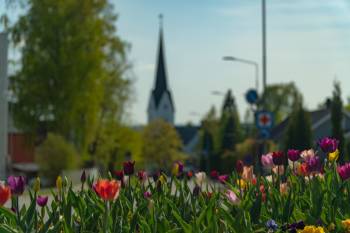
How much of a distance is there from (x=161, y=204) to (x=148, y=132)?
84456mm

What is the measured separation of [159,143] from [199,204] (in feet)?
274

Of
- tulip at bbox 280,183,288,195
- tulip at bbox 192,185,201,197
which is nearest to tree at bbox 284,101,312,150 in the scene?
tulip at bbox 280,183,288,195

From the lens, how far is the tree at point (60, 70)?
42.3 meters

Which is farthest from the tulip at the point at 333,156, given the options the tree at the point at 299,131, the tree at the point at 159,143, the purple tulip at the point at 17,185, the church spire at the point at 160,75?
the church spire at the point at 160,75

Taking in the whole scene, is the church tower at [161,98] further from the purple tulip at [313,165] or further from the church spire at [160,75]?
the purple tulip at [313,165]

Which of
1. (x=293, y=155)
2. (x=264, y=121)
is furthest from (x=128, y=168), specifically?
(x=264, y=121)

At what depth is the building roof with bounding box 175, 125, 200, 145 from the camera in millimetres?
146250

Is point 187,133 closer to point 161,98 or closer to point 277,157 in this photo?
point 161,98

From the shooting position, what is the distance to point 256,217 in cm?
461

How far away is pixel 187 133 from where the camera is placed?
148625 mm

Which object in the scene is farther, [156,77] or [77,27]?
[156,77]

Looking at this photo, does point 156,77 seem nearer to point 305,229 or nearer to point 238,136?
point 238,136

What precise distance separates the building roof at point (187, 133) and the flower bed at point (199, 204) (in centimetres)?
13912

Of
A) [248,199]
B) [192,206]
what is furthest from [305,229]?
[192,206]
